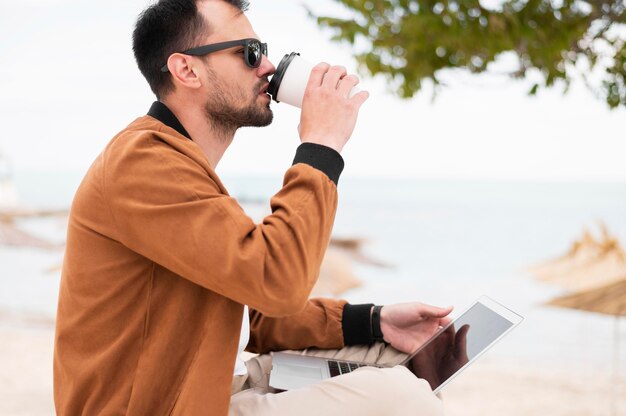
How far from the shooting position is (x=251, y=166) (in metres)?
32.9

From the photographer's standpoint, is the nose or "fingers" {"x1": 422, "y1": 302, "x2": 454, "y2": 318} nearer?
the nose

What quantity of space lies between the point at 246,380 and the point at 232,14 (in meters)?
0.79

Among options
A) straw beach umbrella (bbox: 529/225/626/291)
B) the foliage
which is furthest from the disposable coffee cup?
straw beach umbrella (bbox: 529/225/626/291)

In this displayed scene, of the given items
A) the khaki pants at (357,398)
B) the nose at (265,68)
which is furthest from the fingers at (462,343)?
the nose at (265,68)

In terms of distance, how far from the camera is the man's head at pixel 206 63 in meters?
1.42

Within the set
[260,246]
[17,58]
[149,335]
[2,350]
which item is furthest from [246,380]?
[17,58]

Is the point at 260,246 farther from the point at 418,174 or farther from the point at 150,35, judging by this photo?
the point at 418,174

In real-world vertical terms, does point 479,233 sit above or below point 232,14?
below

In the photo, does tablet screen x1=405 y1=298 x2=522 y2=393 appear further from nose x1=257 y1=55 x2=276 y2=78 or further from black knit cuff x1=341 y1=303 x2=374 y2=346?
nose x1=257 y1=55 x2=276 y2=78

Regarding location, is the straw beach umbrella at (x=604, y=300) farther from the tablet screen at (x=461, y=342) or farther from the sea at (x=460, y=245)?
the tablet screen at (x=461, y=342)

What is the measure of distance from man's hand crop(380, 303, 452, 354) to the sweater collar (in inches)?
23.7

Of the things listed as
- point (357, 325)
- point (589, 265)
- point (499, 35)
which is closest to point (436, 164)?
point (589, 265)

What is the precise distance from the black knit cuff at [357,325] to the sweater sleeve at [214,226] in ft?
1.46

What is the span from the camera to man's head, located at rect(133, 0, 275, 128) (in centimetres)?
142
